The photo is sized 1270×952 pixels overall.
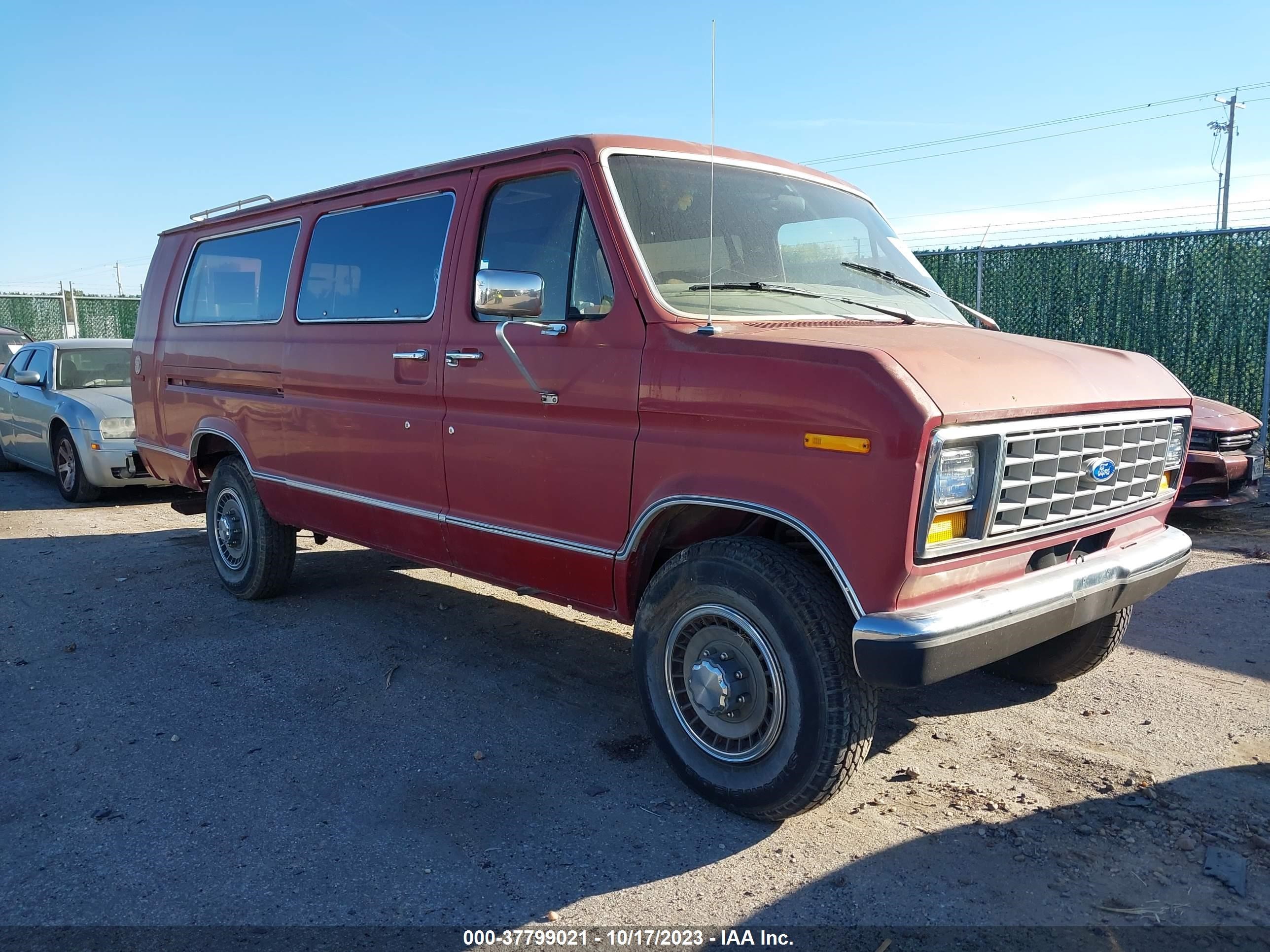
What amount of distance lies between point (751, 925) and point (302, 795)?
5.66 feet

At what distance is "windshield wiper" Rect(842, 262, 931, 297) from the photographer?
163 inches

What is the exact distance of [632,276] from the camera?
3.44m

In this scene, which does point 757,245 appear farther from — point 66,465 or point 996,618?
point 66,465

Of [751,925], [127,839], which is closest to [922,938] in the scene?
[751,925]

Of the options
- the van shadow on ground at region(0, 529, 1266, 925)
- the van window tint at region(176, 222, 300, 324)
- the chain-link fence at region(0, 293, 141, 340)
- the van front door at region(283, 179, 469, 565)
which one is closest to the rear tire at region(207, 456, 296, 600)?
the van shadow on ground at region(0, 529, 1266, 925)

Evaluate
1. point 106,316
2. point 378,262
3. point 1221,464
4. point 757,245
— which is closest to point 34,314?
point 106,316

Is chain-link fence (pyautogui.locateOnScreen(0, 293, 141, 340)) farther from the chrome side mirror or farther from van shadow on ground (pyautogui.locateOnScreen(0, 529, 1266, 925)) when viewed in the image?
the chrome side mirror

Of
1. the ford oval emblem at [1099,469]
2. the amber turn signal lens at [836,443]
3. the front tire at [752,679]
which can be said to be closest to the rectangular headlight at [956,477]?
the amber turn signal lens at [836,443]

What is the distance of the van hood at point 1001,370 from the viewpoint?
280 centimetres

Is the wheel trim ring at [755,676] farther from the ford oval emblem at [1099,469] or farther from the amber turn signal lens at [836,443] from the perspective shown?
the ford oval emblem at [1099,469]

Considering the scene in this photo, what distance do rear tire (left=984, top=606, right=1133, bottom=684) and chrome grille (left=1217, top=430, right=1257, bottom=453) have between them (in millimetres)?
3740

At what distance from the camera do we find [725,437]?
3.11 meters

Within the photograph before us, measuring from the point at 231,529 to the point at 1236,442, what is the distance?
727 cm

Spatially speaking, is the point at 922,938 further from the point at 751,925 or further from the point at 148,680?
the point at 148,680
